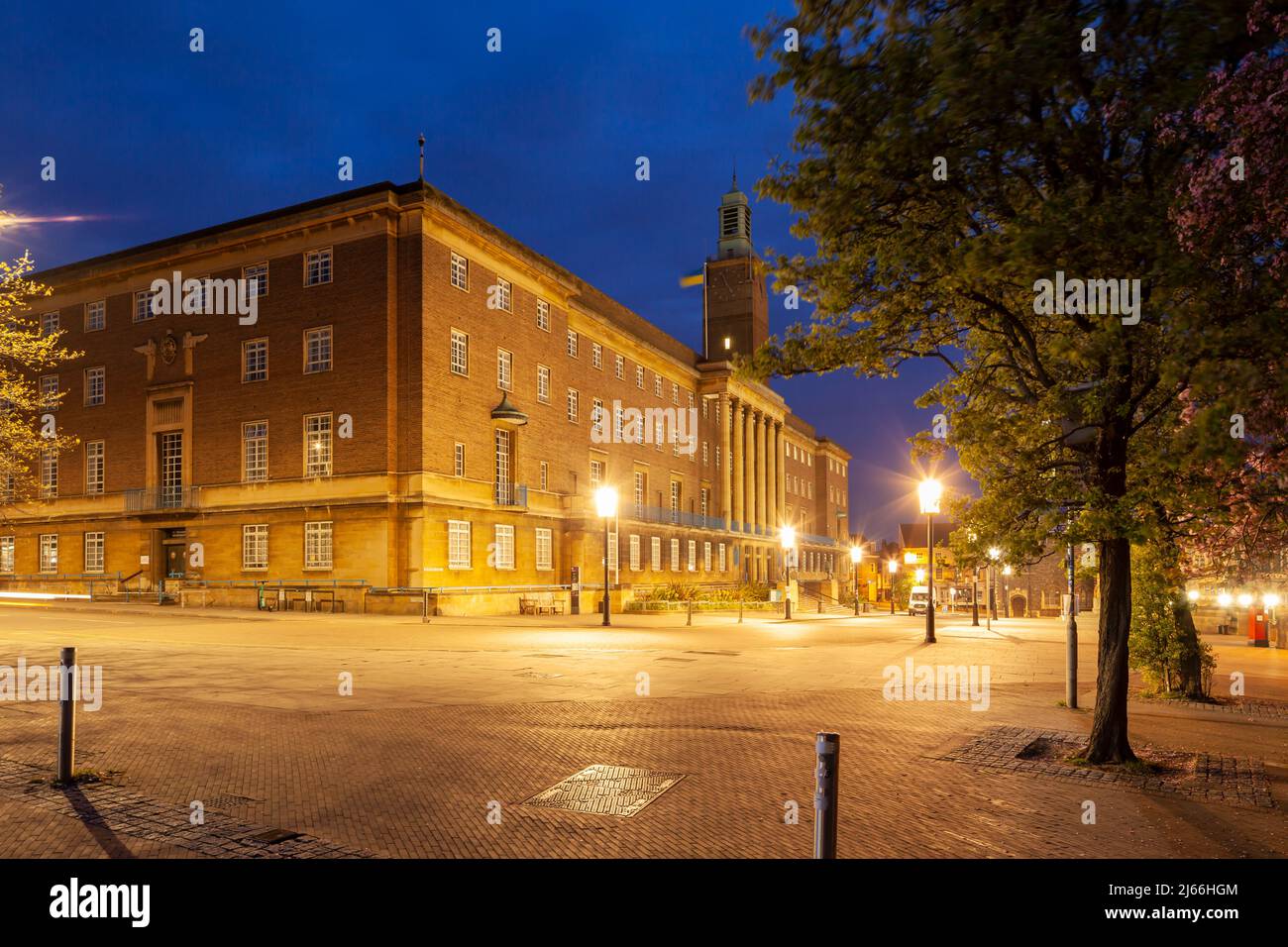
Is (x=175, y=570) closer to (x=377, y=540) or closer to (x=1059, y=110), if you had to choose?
(x=377, y=540)

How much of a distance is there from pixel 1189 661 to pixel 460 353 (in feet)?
106

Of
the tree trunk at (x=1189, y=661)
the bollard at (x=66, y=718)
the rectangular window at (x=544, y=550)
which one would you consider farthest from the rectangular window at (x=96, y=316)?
the tree trunk at (x=1189, y=661)

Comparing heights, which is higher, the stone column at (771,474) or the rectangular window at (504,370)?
the rectangular window at (504,370)

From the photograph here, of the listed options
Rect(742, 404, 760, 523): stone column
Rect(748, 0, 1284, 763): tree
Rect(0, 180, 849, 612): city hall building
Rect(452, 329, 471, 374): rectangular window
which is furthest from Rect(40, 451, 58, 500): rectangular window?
Rect(742, 404, 760, 523): stone column

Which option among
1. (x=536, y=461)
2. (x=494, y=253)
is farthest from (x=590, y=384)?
(x=494, y=253)

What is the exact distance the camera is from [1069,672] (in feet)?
44.2

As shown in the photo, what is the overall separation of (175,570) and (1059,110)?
142 feet

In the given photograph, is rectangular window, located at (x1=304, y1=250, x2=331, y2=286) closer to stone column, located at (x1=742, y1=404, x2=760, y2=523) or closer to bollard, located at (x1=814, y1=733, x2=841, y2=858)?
bollard, located at (x1=814, y1=733, x2=841, y2=858)

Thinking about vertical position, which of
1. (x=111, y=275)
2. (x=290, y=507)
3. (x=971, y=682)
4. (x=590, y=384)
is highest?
(x=111, y=275)

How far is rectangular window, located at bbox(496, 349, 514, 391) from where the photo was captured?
43500mm

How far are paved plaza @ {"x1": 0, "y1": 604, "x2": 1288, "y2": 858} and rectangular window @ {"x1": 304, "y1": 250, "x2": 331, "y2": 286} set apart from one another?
2361 centimetres

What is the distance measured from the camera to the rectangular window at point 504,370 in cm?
4350

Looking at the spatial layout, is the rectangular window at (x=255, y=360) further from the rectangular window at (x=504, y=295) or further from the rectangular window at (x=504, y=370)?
the rectangular window at (x=504, y=295)

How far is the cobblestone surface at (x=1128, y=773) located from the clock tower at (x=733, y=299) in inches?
2734
